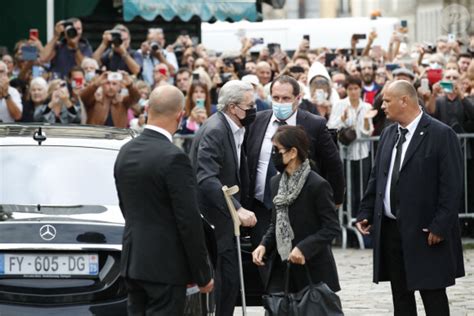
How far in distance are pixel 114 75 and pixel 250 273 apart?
7354 mm

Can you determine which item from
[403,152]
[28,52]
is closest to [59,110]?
[28,52]

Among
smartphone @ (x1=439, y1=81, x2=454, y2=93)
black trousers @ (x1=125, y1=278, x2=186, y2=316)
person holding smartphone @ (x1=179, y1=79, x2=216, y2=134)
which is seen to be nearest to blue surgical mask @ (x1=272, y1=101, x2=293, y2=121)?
black trousers @ (x1=125, y1=278, x2=186, y2=316)

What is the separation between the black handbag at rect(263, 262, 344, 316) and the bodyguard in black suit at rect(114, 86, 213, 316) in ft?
5.01

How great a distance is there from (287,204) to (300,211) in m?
0.10

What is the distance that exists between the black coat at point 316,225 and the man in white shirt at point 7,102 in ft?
27.5

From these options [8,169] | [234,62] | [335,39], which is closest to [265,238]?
[8,169]

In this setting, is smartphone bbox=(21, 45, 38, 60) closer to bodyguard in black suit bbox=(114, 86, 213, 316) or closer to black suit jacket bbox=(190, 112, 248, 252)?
black suit jacket bbox=(190, 112, 248, 252)

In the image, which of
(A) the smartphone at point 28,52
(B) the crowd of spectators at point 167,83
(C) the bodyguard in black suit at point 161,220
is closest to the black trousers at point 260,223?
(C) the bodyguard in black suit at point 161,220

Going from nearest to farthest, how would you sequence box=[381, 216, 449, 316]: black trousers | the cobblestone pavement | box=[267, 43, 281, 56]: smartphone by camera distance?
box=[381, 216, 449, 316]: black trousers
the cobblestone pavement
box=[267, 43, 281, 56]: smartphone

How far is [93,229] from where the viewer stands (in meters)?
8.77

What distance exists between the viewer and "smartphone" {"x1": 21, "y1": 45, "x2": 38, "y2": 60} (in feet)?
64.2

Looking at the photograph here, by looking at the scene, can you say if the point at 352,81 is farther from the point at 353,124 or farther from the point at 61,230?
the point at 61,230

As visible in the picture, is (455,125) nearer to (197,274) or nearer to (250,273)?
(250,273)

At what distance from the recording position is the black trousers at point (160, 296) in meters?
7.88
